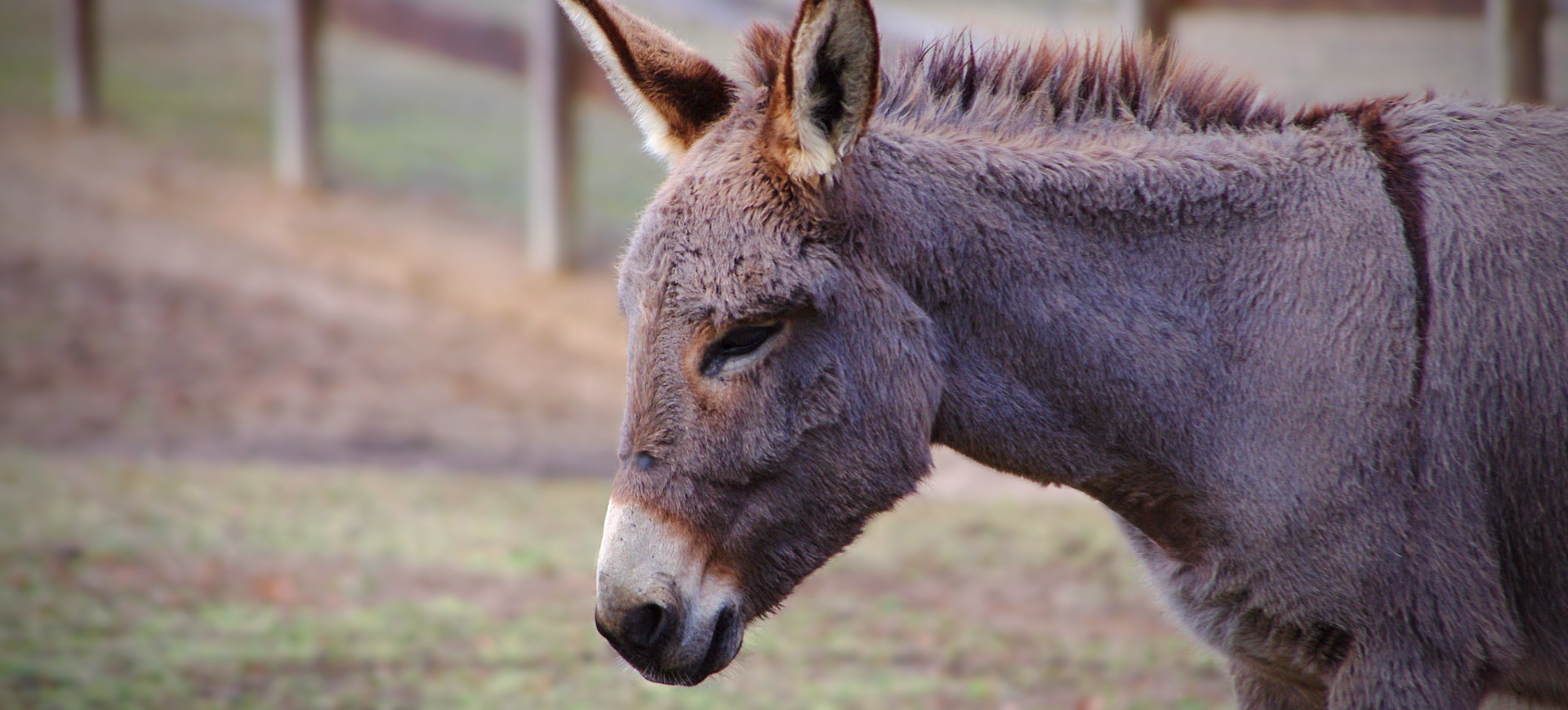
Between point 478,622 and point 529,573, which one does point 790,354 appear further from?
point 529,573

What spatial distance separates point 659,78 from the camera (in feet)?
8.81

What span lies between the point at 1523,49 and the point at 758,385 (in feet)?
18.3

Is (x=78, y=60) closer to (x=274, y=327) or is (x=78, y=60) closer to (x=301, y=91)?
(x=301, y=91)

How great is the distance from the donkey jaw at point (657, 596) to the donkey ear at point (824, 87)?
0.75 meters

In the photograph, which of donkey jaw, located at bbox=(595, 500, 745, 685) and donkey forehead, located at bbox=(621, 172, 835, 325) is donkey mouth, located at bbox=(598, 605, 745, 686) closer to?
donkey jaw, located at bbox=(595, 500, 745, 685)

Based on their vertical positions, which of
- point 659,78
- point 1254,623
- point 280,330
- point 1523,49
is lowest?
point 280,330

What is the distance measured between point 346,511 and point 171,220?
5788 mm

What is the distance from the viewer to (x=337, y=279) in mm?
11297

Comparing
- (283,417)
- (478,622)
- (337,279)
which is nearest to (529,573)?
(478,622)

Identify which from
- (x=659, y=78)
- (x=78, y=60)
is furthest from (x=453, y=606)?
(x=78, y=60)

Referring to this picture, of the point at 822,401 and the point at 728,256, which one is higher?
the point at 728,256

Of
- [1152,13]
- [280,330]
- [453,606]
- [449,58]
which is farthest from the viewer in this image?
[449,58]

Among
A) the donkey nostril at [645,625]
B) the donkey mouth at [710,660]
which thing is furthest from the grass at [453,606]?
the donkey nostril at [645,625]

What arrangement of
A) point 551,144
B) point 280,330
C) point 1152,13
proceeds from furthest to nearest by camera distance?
point 551,144 < point 280,330 < point 1152,13
